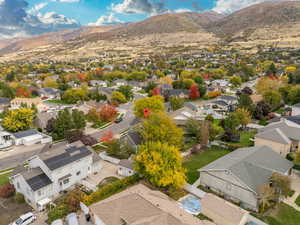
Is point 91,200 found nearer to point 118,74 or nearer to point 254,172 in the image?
point 254,172

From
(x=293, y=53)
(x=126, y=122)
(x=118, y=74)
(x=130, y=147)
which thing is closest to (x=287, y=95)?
(x=126, y=122)

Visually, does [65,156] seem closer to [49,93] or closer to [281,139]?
[281,139]

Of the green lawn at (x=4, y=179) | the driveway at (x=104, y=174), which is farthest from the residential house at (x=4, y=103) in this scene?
the driveway at (x=104, y=174)

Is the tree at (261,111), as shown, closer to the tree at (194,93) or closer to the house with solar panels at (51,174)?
the tree at (194,93)

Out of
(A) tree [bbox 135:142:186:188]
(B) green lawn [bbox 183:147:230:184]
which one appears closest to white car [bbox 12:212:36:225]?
(A) tree [bbox 135:142:186:188]

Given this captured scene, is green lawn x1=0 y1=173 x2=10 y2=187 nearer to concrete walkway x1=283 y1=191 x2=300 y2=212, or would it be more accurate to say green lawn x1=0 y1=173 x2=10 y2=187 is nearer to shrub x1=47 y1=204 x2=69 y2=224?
shrub x1=47 y1=204 x2=69 y2=224

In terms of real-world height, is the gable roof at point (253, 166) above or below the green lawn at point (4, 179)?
above

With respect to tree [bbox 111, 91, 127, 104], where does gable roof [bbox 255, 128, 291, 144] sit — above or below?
below
